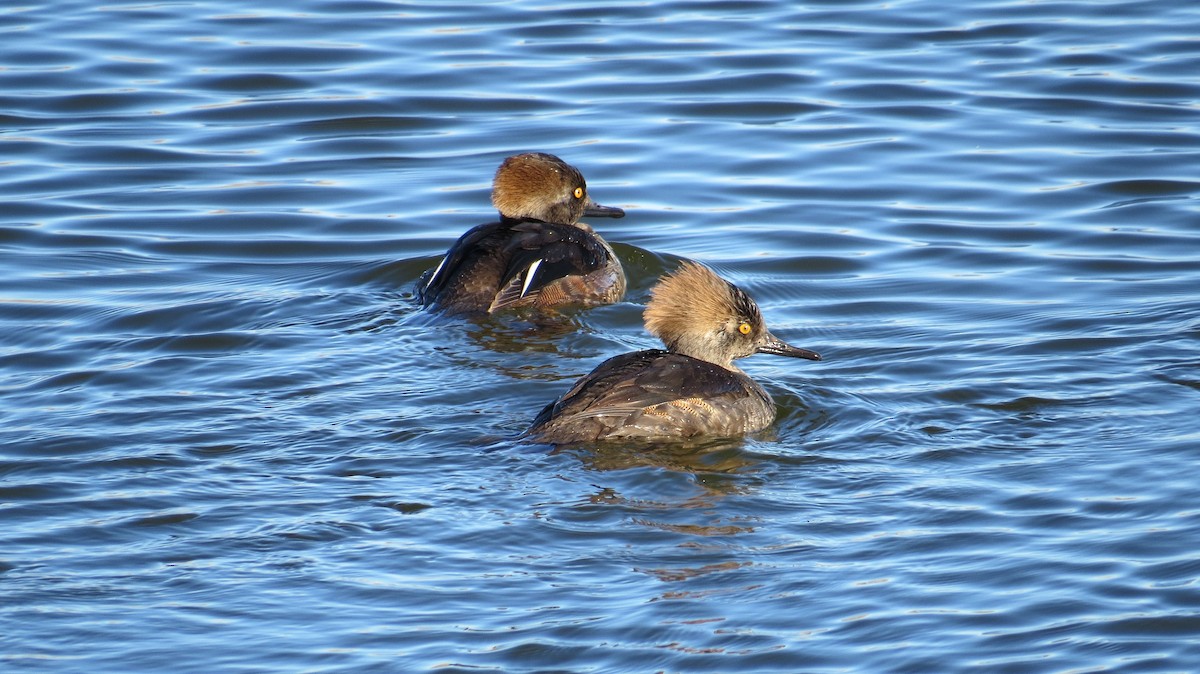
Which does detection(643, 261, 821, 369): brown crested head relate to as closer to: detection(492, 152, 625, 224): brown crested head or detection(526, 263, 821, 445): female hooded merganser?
detection(526, 263, 821, 445): female hooded merganser

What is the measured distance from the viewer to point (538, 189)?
11.3m

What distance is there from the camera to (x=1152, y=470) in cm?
748

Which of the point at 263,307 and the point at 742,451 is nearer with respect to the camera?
the point at 742,451

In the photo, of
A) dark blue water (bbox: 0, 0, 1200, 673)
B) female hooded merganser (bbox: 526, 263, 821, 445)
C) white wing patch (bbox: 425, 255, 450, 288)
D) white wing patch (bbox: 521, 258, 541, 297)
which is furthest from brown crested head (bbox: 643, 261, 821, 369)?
white wing patch (bbox: 425, 255, 450, 288)

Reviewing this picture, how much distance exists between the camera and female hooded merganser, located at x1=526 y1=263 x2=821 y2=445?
8031 mm

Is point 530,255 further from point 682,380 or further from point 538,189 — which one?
point 682,380

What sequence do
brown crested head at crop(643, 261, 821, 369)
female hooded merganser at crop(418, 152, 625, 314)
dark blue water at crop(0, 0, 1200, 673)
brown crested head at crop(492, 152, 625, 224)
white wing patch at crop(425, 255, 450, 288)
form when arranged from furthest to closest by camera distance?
brown crested head at crop(492, 152, 625, 224)
white wing patch at crop(425, 255, 450, 288)
female hooded merganser at crop(418, 152, 625, 314)
brown crested head at crop(643, 261, 821, 369)
dark blue water at crop(0, 0, 1200, 673)

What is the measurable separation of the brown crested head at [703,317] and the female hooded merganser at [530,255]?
156cm

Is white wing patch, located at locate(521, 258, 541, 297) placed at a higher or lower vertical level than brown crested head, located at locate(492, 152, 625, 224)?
lower

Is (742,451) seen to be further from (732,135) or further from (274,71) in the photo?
(274,71)

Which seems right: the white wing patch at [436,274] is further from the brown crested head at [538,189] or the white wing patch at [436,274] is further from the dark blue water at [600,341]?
the brown crested head at [538,189]

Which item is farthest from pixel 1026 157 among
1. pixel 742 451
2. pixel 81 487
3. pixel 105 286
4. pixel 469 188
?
pixel 81 487

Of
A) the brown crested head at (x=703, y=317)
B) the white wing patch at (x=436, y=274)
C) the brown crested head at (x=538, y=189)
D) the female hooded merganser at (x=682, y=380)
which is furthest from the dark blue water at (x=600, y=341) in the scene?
the brown crested head at (x=538, y=189)

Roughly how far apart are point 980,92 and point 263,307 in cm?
735
